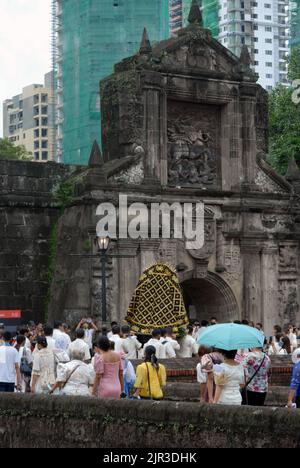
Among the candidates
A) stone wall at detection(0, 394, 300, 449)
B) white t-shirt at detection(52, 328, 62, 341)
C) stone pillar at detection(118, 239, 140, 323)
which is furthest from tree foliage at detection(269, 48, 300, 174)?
stone wall at detection(0, 394, 300, 449)

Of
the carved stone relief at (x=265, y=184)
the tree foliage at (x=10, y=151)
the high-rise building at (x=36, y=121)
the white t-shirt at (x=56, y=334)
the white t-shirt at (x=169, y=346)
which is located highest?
the high-rise building at (x=36, y=121)

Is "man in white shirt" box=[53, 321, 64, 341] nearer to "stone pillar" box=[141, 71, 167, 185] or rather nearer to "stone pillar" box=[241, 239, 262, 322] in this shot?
"stone pillar" box=[141, 71, 167, 185]

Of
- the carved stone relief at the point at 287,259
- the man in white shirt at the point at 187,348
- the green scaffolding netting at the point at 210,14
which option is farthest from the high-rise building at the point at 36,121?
the man in white shirt at the point at 187,348

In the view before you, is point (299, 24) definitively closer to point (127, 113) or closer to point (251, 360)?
point (127, 113)

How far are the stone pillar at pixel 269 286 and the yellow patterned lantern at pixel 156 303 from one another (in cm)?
473

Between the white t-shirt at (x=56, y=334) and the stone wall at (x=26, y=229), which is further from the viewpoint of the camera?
the stone wall at (x=26, y=229)

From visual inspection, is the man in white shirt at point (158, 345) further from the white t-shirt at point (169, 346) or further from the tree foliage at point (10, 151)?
the tree foliage at point (10, 151)

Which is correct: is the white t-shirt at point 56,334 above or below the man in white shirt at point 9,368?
above

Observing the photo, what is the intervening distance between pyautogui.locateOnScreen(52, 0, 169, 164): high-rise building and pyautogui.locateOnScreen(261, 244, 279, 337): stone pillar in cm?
2832

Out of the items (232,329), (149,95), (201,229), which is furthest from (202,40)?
(232,329)

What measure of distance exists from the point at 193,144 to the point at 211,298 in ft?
15.0

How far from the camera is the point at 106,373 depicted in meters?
15.8

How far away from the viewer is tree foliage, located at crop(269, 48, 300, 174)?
47.3 m

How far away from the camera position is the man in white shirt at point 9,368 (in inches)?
743
